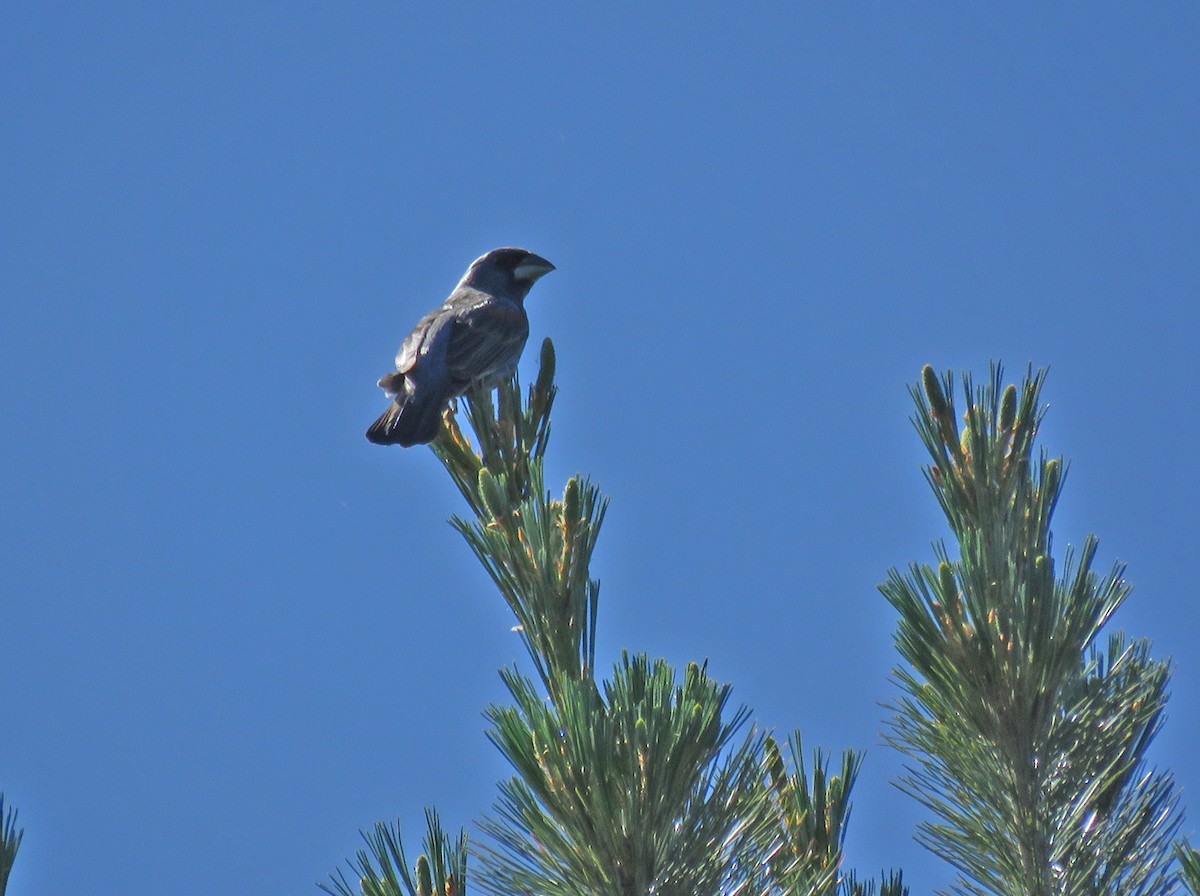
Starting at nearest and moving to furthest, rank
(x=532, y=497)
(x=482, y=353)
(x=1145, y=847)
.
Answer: (x=1145, y=847) < (x=532, y=497) < (x=482, y=353)

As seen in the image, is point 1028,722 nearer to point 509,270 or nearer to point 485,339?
point 485,339

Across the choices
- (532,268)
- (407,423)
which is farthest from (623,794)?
(532,268)

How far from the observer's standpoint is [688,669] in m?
2.38

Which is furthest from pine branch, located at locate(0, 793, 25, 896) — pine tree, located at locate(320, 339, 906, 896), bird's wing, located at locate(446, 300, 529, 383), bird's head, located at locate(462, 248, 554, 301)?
bird's head, located at locate(462, 248, 554, 301)

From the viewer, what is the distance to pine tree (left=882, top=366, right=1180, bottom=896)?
2.46 metres

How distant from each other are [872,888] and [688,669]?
0.56 m

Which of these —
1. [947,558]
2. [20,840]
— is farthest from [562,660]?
[20,840]

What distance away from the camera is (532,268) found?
357 inches

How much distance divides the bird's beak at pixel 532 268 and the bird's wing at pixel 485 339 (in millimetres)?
1829

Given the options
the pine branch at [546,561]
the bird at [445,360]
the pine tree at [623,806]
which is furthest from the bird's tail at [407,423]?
the pine tree at [623,806]

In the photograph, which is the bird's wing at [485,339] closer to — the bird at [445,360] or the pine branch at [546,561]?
the bird at [445,360]

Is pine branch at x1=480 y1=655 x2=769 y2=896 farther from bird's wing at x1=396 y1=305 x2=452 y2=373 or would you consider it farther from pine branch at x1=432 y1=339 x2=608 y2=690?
bird's wing at x1=396 y1=305 x2=452 y2=373

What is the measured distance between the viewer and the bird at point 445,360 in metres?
4.94

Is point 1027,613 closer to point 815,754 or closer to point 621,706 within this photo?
point 815,754
